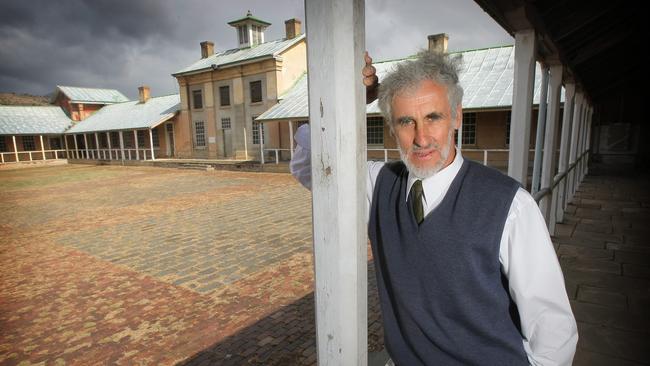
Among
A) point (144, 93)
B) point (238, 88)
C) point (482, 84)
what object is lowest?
point (482, 84)

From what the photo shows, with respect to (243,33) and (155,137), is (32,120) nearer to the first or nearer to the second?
(155,137)

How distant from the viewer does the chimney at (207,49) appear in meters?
29.3

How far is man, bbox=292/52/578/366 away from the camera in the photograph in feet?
4.23

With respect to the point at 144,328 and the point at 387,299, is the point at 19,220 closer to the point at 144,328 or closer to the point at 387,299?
the point at 144,328

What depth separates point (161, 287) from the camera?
5.14 metres

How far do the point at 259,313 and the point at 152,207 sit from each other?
8.42 meters

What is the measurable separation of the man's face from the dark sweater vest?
12 centimetres

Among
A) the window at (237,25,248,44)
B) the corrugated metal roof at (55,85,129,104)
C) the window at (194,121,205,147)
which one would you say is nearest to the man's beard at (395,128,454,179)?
the window at (194,121,205,147)

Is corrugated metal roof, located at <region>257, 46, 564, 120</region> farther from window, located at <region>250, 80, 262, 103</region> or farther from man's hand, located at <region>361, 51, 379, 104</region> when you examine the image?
man's hand, located at <region>361, 51, 379, 104</region>

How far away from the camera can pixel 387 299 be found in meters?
1.65

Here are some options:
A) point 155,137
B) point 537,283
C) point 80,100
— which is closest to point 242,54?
point 155,137

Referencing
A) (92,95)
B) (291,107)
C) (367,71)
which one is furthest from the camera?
(92,95)

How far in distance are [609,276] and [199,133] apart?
27.6 m

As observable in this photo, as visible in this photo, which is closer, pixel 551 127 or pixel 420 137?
pixel 420 137
